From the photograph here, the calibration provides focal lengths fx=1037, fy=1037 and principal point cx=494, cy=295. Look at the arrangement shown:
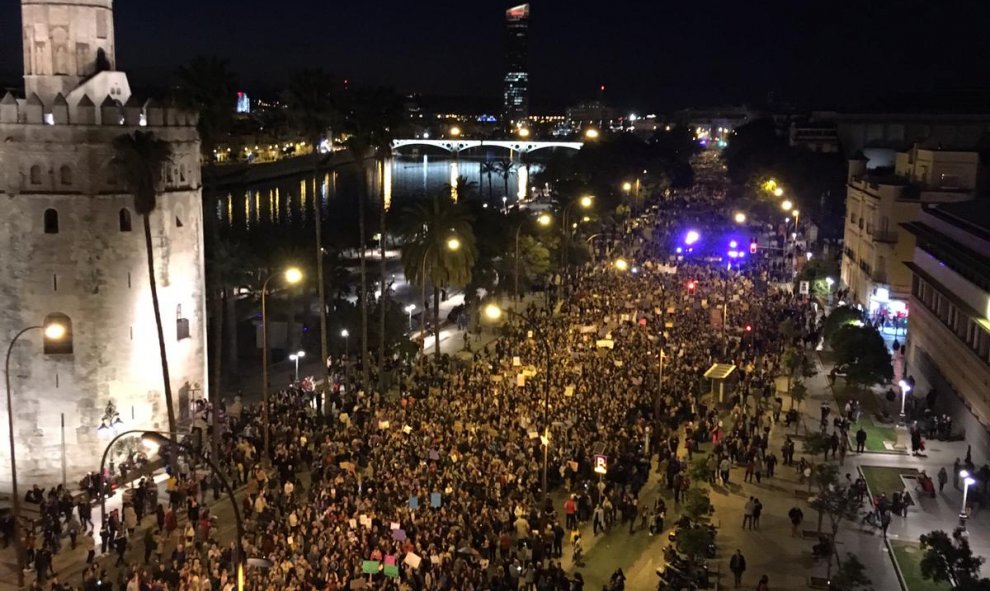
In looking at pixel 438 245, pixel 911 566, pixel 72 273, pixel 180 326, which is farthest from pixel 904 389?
pixel 72 273

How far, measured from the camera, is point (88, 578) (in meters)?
22.9

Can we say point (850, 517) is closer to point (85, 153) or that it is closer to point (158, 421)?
point (158, 421)

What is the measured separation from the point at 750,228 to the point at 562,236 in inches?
1459

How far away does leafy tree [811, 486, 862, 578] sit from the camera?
2614 cm

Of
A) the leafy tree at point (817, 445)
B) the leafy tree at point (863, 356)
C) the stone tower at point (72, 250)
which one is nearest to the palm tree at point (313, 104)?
the stone tower at point (72, 250)

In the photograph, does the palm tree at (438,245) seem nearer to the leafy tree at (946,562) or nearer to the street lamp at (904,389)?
the street lamp at (904,389)

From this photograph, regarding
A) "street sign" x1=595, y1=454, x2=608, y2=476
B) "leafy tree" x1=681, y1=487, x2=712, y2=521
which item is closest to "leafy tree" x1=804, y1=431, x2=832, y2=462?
"leafy tree" x1=681, y1=487, x2=712, y2=521

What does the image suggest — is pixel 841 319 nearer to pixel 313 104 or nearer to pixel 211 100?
pixel 313 104

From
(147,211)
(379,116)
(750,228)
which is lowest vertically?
(750,228)

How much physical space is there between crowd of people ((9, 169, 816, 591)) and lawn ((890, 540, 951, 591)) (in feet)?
17.5

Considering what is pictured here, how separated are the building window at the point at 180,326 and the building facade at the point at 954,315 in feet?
88.1

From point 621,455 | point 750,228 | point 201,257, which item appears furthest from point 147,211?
point 750,228

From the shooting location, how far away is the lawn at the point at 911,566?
80.9ft

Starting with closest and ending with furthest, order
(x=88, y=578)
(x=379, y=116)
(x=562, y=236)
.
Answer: (x=88, y=578) < (x=379, y=116) < (x=562, y=236)
